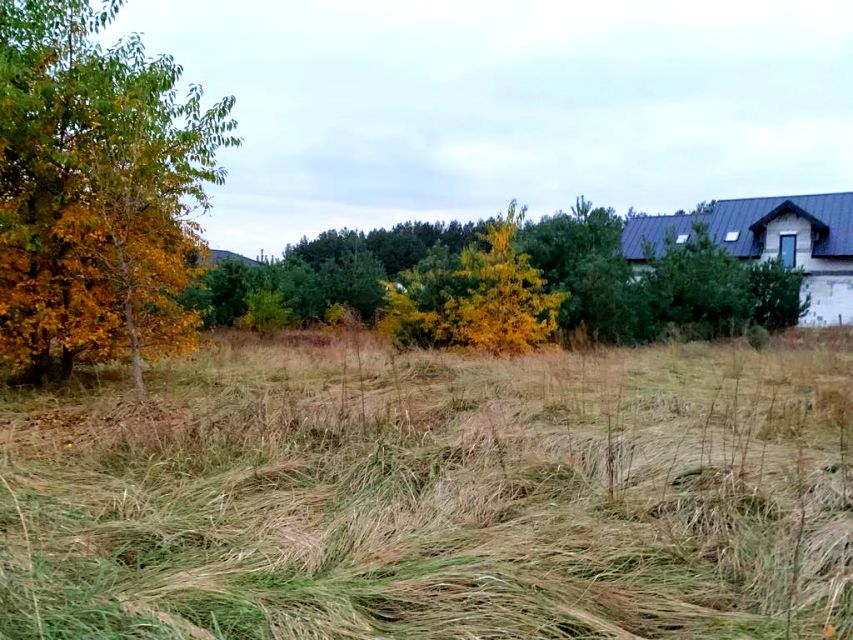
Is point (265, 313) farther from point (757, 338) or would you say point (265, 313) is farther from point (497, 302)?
point (757, 338)

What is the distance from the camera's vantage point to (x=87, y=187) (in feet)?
21.5

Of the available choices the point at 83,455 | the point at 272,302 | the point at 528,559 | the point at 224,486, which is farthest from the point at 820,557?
the point at 272,302

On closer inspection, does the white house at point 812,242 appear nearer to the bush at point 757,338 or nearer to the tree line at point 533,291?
the tree line at point 533,291

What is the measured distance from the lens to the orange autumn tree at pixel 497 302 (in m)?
10.8

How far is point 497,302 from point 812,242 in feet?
69.7

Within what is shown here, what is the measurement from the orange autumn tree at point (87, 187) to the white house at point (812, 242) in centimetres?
2153

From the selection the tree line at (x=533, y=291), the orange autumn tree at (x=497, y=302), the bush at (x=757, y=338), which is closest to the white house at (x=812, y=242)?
the tree line at (x=533, y=291)

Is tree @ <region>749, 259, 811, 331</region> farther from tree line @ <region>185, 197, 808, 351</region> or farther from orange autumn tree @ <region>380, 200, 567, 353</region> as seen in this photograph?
orange autumn tree @ <region>380, 200, 567, 353</region>

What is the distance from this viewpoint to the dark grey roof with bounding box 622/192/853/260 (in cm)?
2531

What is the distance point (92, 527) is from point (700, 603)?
290cm

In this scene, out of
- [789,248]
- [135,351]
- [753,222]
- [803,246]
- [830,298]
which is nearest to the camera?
[135,351]

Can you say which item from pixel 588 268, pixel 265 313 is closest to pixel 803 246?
pixel 588 268

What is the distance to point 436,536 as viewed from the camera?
2941 mm

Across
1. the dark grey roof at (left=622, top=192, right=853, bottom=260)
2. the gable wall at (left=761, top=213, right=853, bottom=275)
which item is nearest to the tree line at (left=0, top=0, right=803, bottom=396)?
the dark grey roof at (left=622, top=192, right=853, bottom=260)
